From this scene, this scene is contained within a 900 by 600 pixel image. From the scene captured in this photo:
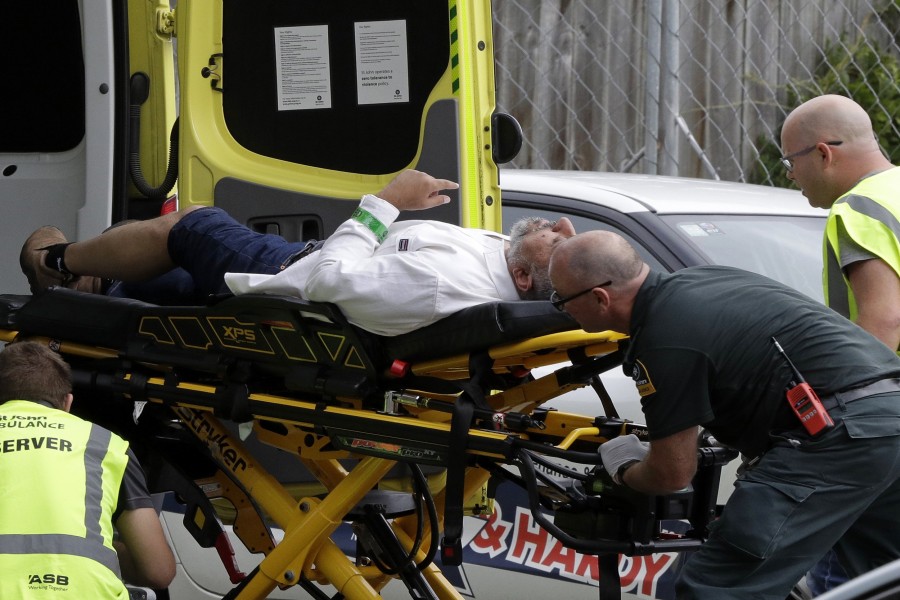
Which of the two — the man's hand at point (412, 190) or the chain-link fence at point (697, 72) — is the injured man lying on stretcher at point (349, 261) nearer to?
the man's hand at point (412, 190)

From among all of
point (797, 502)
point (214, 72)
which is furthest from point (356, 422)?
point (214, 72)

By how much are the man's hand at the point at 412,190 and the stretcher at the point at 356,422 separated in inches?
20.7

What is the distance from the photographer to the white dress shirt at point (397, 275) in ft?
12.4

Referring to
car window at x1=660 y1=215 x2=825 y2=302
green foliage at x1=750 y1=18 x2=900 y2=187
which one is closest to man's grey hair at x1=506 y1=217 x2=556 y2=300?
car window at x1=660 y1=215 x2=825 y2=302

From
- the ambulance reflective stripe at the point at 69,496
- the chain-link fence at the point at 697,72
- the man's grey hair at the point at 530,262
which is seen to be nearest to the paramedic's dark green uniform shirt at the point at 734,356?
the man's grey hair at the point at 530,262

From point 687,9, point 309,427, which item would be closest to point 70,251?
point 309,427

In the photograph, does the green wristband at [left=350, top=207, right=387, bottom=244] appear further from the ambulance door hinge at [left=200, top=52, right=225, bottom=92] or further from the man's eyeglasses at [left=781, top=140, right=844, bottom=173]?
the ambulance door hinge at [left=200, top=52, right=225, bottom=92]

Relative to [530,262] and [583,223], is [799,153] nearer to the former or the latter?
[530,262]

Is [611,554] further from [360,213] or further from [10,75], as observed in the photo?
[10,75]

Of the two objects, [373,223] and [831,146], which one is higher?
[831,146]

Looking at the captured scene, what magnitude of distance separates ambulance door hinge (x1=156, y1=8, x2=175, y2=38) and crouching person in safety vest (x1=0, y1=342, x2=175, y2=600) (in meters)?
2.38

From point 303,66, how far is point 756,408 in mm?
2651

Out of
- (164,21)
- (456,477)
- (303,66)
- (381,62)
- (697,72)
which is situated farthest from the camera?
(697,72)

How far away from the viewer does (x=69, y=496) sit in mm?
3377
